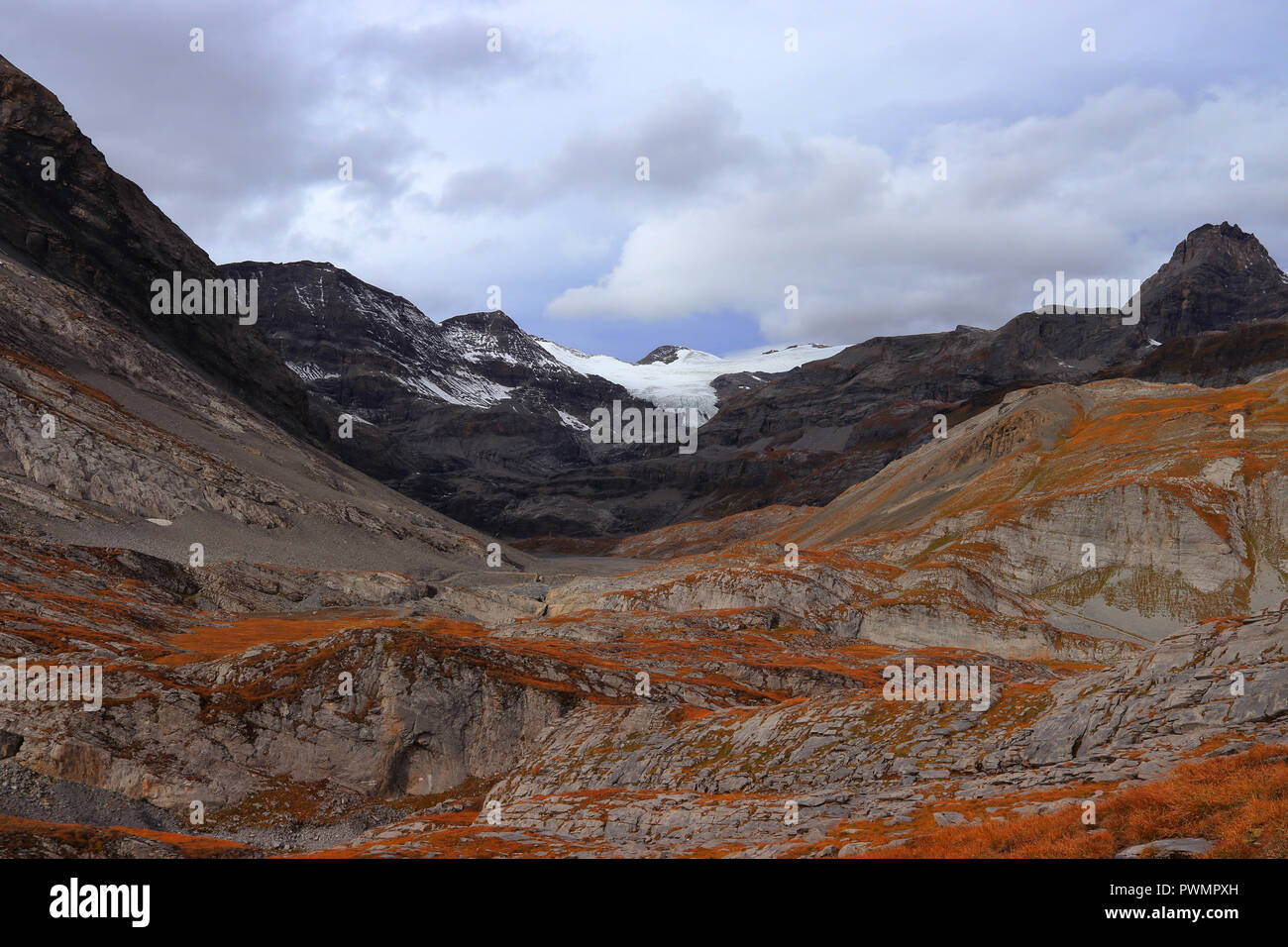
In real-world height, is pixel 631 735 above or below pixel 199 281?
below

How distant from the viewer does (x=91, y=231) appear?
16550 cm

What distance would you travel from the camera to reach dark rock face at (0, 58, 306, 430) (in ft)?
501

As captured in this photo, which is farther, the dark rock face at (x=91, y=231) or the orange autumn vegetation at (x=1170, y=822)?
the dark rock face at (x=91, y=231)

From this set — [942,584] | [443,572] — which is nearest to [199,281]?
[443,572]

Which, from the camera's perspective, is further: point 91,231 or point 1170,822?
point 91,231

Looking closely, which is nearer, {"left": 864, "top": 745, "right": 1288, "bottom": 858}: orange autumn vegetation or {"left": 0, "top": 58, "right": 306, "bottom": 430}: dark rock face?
{"left": 864, "top": 745, "right": 1288, "bottom": 858}: orange autumn vegetation

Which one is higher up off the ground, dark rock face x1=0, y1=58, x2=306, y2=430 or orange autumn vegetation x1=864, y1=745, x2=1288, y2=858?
dark rock face x1=0, y1=58, x2=306, y2=430

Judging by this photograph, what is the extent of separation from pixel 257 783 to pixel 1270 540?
8688 centimetres

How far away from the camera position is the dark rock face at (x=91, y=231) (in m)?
153

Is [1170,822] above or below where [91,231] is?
below

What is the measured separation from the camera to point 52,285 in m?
138

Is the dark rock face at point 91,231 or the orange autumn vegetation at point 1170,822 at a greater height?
the dark rock face at point 91,231
